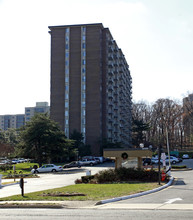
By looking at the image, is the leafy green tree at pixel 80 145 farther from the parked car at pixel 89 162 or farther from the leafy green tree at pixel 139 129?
the leafy green tree at pixel 139 129

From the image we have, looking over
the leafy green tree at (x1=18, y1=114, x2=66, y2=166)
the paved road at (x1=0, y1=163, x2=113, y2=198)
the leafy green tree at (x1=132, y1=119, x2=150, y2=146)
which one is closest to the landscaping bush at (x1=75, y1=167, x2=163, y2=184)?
the paved road at (x1=0, y1=163, x2=113, y2=198)

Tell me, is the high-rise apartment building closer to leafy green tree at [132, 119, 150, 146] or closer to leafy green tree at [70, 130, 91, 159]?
leafy green tree at [70, 130, 91, 159]

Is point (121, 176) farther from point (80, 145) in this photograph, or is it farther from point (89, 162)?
point (80, 145)

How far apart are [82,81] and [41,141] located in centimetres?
3637

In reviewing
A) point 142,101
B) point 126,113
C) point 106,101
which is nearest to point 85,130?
point 106,101

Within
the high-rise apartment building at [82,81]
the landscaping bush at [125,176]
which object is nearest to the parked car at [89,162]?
the high-rise apartment building at [82,81]

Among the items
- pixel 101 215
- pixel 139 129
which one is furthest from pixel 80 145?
pixel 101 215

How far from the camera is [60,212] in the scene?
1481 centimetres

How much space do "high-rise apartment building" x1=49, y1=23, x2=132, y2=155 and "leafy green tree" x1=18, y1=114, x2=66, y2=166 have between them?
2954 cm

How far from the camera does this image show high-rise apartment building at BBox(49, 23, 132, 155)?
94562 mm

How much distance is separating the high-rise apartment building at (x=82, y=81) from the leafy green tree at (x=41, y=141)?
2954 cm

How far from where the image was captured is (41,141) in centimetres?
6288

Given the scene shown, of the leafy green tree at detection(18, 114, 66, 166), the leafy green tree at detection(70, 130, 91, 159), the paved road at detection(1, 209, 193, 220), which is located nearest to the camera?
the paved road at detection(1, 209, 193, 220)

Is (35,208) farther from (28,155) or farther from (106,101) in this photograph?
(106,101)
